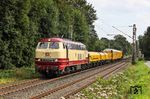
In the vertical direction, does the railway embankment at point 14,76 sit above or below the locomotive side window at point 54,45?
below

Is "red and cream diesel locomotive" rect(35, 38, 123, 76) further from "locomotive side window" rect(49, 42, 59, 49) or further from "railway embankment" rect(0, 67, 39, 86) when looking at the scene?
"railway embankment" rect(0, 67, 39, 86)

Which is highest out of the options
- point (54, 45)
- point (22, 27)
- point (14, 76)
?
point (22, 27)

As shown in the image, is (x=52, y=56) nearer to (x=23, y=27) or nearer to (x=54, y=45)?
(x=54, y=45)

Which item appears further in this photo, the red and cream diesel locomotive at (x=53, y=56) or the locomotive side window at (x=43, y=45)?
the locomotive side window at (x=43, y=45)

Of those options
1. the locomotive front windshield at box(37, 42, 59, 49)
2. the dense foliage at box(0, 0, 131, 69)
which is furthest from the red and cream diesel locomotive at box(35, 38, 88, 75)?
the dense foliage at box(0, 0, 131, 69)

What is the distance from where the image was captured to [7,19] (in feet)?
122

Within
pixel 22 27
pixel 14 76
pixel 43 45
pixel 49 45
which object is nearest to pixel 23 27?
pixel 22 27

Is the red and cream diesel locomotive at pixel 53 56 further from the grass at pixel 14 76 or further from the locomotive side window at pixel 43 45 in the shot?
the grass at pixel 14 76

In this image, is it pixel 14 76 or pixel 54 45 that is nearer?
pixel 14 76

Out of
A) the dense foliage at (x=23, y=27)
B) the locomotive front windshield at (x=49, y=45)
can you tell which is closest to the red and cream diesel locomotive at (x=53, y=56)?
the locomotive front windshield at (x=49, y=45)

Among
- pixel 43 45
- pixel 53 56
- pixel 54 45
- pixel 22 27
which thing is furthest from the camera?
pixel 22 27

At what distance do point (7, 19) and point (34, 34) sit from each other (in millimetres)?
8222

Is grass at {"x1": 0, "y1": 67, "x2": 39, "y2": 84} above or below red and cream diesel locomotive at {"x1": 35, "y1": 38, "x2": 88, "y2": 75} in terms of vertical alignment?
below

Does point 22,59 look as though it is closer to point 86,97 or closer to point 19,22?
point 19,22
